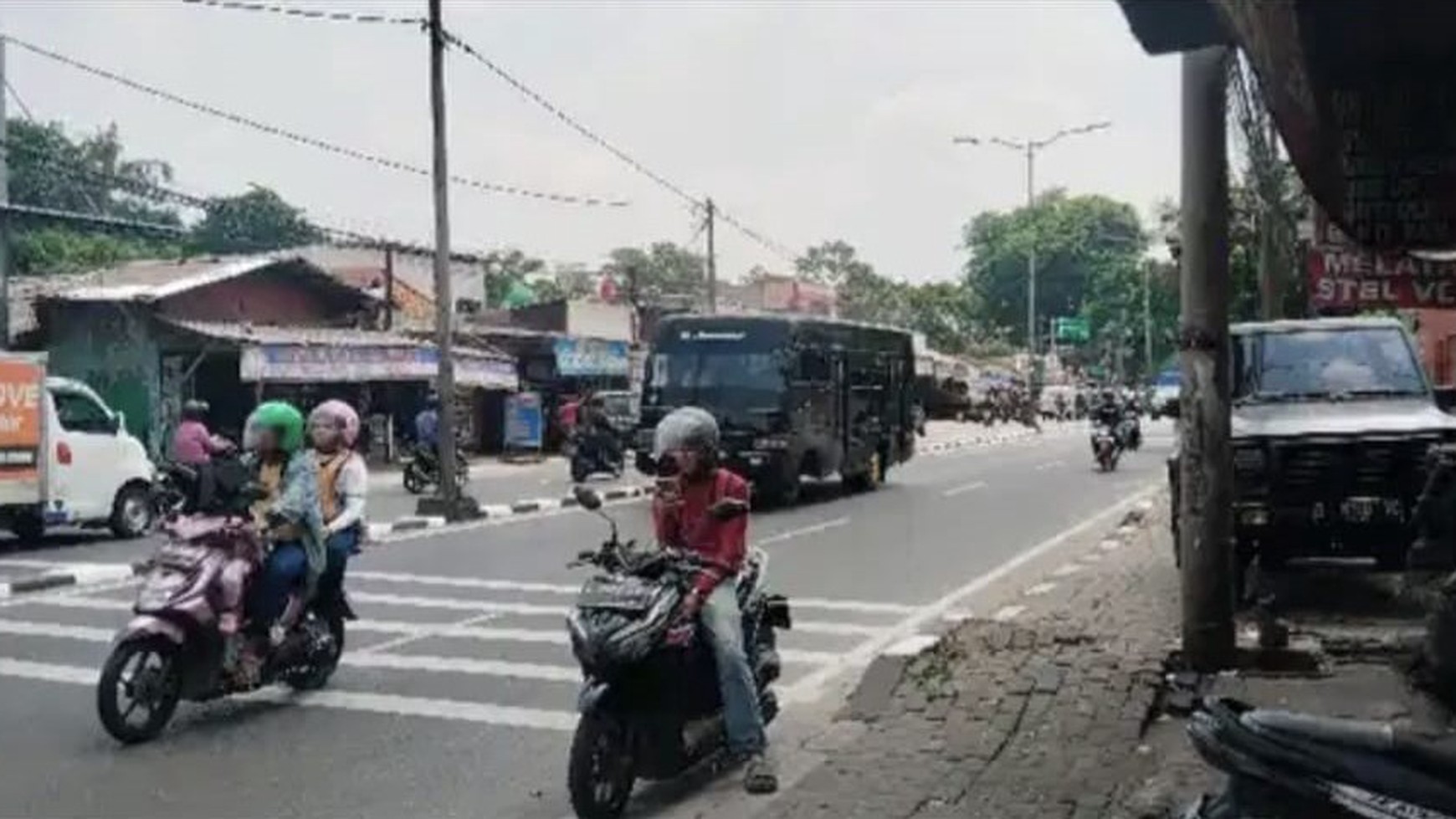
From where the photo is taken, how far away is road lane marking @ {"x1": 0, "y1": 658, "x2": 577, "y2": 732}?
8117 millimetres

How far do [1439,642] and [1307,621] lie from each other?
278 cm

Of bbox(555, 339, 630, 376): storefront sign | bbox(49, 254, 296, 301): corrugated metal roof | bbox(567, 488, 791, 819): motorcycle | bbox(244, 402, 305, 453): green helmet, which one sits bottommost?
bbox(567, 488, 791, 819): motorcycle

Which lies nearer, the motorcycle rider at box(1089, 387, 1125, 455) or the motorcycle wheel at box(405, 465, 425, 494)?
the motorcycle wheel at box(405, 465, 425, 494)

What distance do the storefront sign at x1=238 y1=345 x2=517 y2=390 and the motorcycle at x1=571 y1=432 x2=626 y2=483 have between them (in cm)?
306

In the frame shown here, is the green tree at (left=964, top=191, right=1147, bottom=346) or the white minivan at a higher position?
the green tree at (left=964, top=191, right=1147, bottom=346)

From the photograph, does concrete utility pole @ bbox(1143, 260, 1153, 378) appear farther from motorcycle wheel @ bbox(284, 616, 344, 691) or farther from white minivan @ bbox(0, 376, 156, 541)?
motorcycle wheel @ bbox(284, 616, 344, 691)

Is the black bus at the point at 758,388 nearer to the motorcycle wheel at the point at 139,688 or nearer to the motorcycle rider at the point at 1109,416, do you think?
the motorcycle rider at the point at 1109,416

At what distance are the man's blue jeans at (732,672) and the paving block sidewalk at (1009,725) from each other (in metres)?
0.34

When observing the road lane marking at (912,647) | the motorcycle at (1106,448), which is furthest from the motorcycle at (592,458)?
the road lane marking at (912,647)

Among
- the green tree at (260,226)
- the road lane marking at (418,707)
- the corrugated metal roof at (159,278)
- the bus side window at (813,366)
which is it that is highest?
the green tree at (260,226)

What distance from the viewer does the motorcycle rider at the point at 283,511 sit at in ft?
27.0

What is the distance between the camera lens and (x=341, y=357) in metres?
30.9

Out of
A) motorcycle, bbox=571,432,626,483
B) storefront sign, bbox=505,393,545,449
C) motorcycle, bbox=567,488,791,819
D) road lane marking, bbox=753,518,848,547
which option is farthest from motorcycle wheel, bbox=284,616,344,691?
storefront sign, bbox=505,393,545,449

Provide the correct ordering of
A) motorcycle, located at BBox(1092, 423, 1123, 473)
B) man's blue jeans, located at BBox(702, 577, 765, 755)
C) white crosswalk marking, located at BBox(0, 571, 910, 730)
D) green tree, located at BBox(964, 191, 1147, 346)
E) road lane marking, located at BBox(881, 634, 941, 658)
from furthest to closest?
green tree, located at BBox(964, 191, 1147, 346), motorcycle, located at BBox(1092, 423, 1123, 473), road lane marking, located at BBox(881, 634, 941, 658), white crosswalk marking, located at BBox(0, 571, 910, 730), man's blue jeans, located at BBox(702, 577, 765, 755)
